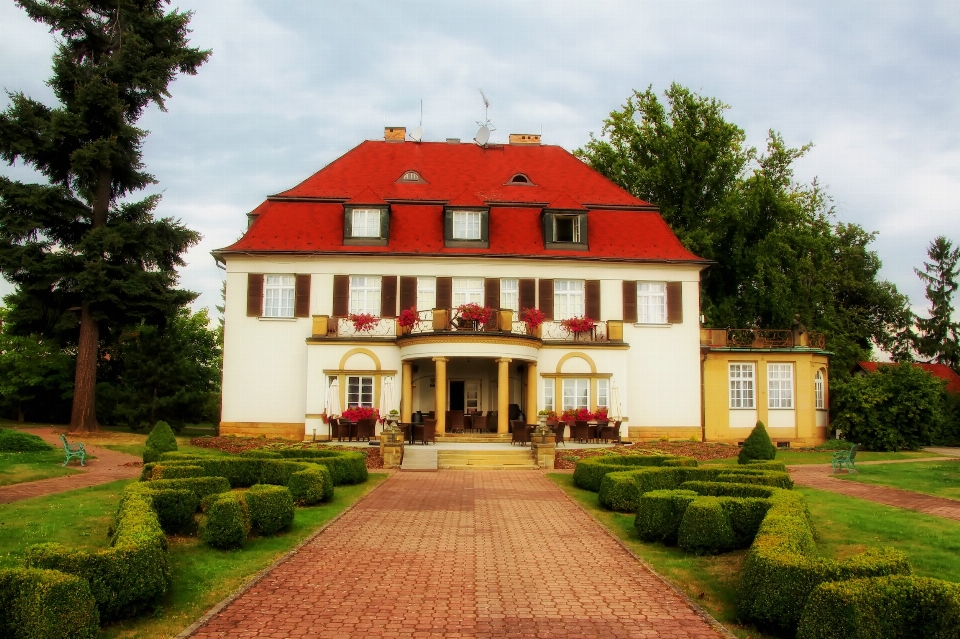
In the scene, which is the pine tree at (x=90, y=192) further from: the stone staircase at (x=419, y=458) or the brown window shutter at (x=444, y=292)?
the stone staircase at (x=419, y=458)

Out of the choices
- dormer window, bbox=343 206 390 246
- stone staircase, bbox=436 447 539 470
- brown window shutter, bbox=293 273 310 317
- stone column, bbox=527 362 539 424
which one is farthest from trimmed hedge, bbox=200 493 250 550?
dormer window, bbox=343 206 390 246

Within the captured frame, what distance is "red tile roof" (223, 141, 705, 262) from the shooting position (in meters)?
32.6

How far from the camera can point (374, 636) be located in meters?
8.09

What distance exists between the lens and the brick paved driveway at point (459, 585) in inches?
334

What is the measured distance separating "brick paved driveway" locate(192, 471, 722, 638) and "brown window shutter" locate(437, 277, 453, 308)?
16591mm

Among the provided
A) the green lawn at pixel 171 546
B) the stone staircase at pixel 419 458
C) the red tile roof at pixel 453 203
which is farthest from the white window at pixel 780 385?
the green lawn at pixel 171 546

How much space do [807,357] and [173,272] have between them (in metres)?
25.6

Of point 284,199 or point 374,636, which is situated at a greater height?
point 284,199

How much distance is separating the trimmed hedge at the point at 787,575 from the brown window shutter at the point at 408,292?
23.4 m

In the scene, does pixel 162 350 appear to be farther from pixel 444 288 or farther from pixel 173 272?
pixel 444 288

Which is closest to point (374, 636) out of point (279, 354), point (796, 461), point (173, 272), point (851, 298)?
point (796, 461)

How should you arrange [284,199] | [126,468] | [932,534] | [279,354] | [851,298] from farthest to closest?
[851,298], [284,199], [279,354], [126,468], [932,534]

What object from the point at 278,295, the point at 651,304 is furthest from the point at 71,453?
the point at 651,304

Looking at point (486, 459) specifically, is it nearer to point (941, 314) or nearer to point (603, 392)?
point (603, 392)
